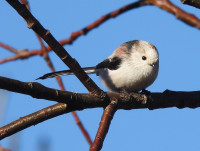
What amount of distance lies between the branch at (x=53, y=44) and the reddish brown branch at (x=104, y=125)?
10 centimetres

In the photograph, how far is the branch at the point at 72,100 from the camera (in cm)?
150

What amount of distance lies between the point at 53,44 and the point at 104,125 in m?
0.49

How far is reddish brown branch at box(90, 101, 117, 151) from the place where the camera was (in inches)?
57.0

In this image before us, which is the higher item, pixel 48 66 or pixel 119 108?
pixel 48 66

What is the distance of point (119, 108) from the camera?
2.13 metres

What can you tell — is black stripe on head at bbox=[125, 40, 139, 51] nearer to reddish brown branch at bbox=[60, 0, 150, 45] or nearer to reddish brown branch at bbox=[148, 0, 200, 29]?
A: reddish brown branch at bbox=[60, 0, 150, 45]

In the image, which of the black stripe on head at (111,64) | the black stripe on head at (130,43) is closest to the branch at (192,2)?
the black stripe on head at (111,64)

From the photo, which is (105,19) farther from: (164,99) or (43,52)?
(164,99)

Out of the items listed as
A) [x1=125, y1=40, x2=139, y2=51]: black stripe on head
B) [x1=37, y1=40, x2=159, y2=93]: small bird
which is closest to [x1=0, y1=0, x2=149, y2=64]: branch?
[x1=37, y1=40, x2=159, y2=93]: small bird

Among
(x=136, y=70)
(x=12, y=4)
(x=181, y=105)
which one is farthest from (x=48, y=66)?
(x=136, y=70)

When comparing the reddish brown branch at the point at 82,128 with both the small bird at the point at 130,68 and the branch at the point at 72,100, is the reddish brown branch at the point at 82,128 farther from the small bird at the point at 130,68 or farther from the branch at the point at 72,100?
the small bird at the point at 130,68

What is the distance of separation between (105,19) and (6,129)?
691mm

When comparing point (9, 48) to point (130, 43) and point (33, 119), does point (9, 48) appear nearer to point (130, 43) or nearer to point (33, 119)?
point (33, 119)

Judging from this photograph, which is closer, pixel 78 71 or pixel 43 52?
pixel 78 71
